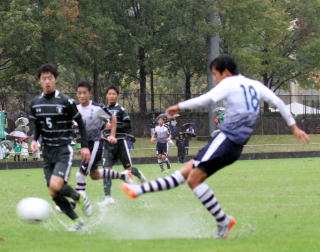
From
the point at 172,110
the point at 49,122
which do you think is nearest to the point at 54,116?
the point at 49,122

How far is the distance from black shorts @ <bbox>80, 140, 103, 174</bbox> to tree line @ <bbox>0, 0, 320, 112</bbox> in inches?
844

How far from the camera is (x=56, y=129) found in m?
9.91

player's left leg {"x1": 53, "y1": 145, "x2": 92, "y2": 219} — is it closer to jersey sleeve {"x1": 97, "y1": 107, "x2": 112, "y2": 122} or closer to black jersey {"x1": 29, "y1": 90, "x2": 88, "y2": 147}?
black jersey {"x1": 29, "y1": 90, "x2": 88, "y2": 147}

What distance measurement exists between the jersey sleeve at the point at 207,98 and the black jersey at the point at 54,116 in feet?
6.71

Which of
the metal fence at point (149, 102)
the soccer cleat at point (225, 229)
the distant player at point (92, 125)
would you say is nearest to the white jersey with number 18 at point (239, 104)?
the soccer cleat at point (225, 229)

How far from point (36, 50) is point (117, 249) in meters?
28.7

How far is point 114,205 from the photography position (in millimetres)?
13078

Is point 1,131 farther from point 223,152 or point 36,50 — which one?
point 223,152

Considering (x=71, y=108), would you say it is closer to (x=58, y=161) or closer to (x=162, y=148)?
(x=58, y=161)

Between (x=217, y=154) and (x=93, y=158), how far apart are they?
4.71 meters

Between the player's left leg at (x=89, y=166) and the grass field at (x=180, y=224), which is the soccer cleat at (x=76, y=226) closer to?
the grass field at (x=180, y=224)

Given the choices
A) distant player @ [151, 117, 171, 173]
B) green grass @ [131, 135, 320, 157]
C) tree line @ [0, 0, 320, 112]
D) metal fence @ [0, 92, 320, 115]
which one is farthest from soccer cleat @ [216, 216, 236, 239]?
tree line @ [0, 0, 320, 112]

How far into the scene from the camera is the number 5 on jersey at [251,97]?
8664mm

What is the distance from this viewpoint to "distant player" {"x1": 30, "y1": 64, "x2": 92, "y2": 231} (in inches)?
385
